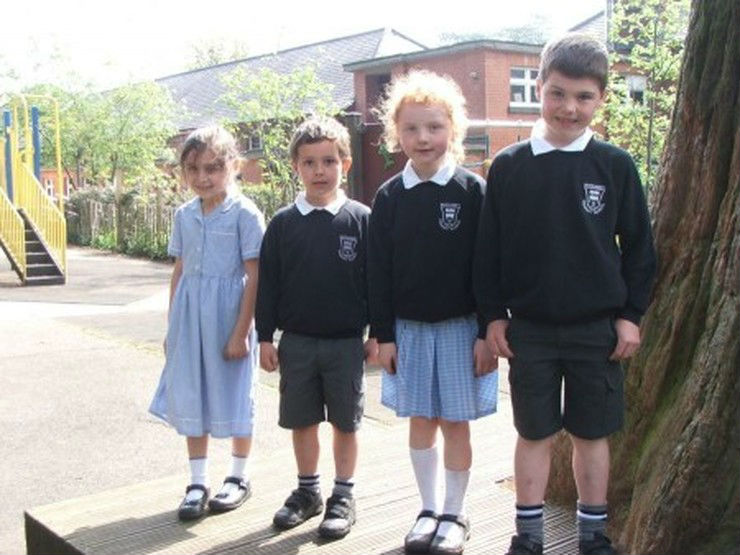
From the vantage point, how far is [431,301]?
339cm

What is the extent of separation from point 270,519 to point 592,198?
183 cm

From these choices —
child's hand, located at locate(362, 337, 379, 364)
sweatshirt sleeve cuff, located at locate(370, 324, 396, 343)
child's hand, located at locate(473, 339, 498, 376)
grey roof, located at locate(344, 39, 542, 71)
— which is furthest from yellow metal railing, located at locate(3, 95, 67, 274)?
child's hand, located at locate(473, 339, 498, 376)

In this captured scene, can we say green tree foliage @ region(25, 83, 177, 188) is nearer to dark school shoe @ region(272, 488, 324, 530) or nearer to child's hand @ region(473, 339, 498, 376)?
dark school shoe @ region(272, 488, 324, 530)

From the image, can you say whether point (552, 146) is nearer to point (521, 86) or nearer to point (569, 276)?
point (569, 276)

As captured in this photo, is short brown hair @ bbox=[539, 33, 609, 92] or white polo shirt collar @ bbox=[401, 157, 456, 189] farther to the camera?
white polo shirt collar @ bbox=[401, 157, 456, 189]

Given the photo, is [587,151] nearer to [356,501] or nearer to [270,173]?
[356,501]

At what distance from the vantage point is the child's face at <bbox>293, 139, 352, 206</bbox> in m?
3.80

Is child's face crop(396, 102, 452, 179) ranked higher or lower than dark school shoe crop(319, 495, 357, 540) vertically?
higher

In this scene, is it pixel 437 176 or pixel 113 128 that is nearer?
pixel 437 176

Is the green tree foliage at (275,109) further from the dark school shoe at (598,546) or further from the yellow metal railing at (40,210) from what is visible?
the dark school shoe at (598,546)

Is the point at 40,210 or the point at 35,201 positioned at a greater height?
the point at 35,201

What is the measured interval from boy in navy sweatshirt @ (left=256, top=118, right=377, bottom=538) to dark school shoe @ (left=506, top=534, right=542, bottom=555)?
0.78 m

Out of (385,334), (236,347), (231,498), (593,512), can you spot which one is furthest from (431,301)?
(231,498)

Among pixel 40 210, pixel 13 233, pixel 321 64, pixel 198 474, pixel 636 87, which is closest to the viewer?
pixel 198 474
